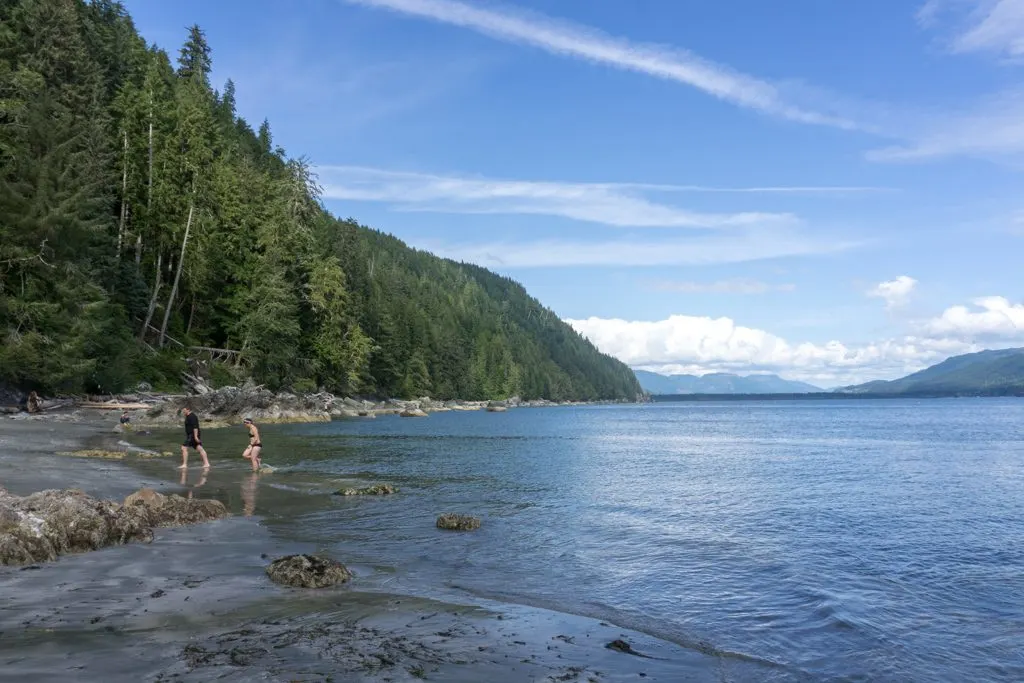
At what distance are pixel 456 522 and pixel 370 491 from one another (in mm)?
6571

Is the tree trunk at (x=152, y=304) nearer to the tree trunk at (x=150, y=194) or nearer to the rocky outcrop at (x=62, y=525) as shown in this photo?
the tree trunk at (x=150, y=194)

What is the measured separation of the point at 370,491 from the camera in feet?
75.9

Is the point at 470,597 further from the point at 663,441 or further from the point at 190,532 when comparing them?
the point at 663,441

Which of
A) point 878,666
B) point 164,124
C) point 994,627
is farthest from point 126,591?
point 164,124

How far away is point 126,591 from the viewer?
9.95 meters

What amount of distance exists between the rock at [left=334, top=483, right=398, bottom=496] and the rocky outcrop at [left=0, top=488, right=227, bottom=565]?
25.8 ft

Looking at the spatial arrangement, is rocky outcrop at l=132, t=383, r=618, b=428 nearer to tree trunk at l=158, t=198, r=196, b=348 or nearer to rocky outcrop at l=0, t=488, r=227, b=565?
tree trunk at l=158, t=198, r=196, b=348

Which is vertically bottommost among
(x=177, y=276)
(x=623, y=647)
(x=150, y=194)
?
(x=623, y=647)

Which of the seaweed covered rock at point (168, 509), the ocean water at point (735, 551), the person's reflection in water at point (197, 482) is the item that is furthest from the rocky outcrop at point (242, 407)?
the seaweed covered rock at point (168, 509)

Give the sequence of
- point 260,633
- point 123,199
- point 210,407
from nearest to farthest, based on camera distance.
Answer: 1. point 260,633
2. point 210,407
3. point 123,199

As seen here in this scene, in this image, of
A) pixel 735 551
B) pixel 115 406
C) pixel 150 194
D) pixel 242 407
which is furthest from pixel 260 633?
pixel 150 194

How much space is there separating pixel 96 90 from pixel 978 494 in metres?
67.3

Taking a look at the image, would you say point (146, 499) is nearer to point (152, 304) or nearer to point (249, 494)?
point (249, 494)

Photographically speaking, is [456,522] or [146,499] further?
[456,522]
